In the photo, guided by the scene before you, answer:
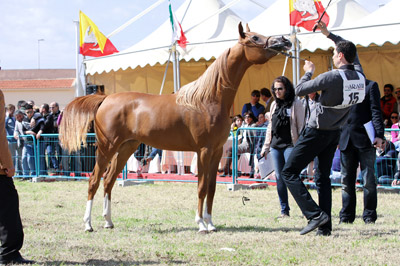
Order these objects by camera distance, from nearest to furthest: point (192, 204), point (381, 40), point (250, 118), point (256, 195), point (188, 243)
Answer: point (188, 243) → point (192, 204) → point (256, 195) → point (381, 40) → point (250, 118)

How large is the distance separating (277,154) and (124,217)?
244 centimetres

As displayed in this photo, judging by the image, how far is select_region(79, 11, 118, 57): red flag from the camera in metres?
14.8

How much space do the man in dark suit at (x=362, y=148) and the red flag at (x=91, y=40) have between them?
9619 millimetres

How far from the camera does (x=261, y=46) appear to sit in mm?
6410

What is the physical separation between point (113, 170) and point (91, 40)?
28.2 ft

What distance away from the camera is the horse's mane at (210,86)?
259 inches

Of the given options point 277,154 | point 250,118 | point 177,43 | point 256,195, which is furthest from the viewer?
point 177,43

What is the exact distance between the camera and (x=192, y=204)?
30.3 ft

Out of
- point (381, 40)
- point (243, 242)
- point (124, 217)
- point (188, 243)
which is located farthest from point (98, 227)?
point (381, 40)

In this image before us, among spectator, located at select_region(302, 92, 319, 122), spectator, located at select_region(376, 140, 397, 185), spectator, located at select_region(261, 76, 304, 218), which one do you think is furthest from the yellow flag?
spectator, located at select_region(376, 140, 397, 185)

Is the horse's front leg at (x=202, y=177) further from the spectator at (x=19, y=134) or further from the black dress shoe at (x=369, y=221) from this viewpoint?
the spectator at (x=19, y=134)

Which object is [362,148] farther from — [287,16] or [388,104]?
[287,16]

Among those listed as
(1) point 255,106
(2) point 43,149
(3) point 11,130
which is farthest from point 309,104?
(3) point 11,130

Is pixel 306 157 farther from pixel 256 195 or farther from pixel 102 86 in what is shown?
pixel 102 86
